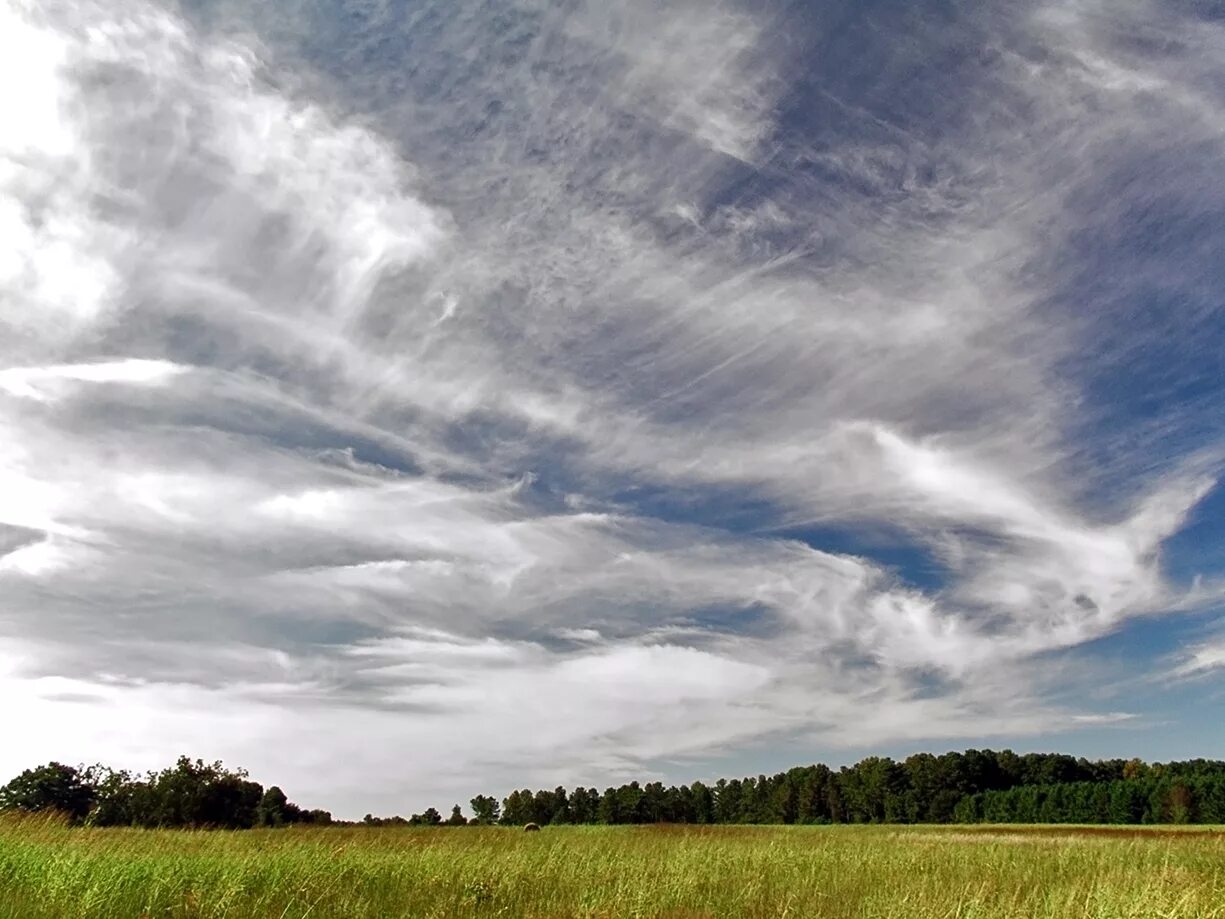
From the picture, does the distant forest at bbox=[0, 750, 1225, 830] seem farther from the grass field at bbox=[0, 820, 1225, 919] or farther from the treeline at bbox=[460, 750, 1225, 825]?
the grass field at bbox=[0, 820, 1225, 919]

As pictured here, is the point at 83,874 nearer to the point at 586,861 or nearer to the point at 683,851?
the point at 586,861

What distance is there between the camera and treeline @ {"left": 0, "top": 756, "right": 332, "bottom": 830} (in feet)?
188

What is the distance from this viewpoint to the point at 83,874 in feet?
37.4

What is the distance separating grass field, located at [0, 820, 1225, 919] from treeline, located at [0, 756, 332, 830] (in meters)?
43.0

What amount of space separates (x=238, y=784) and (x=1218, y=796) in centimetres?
9805

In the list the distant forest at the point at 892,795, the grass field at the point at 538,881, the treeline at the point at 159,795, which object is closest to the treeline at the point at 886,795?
the distant forest at the point at 892,795

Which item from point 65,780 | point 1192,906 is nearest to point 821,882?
point 1192,906

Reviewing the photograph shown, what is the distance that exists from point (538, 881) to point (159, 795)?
58768 millimetres

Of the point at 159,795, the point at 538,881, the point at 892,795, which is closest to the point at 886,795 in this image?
the point at 892,795

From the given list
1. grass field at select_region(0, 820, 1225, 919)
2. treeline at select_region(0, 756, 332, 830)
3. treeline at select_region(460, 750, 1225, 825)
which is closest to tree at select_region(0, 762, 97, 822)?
treeline at select_region(0, 756, 332, 830)

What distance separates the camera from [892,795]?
12394 centimetres

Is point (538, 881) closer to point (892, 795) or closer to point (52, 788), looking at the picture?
point (52, 788)

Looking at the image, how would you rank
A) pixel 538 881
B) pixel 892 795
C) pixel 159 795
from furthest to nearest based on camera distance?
pixel 892 795
pixel 159 795
pixel 538 881

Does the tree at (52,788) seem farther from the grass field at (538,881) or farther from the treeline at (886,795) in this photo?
Answer: the grass field at (538,881)
